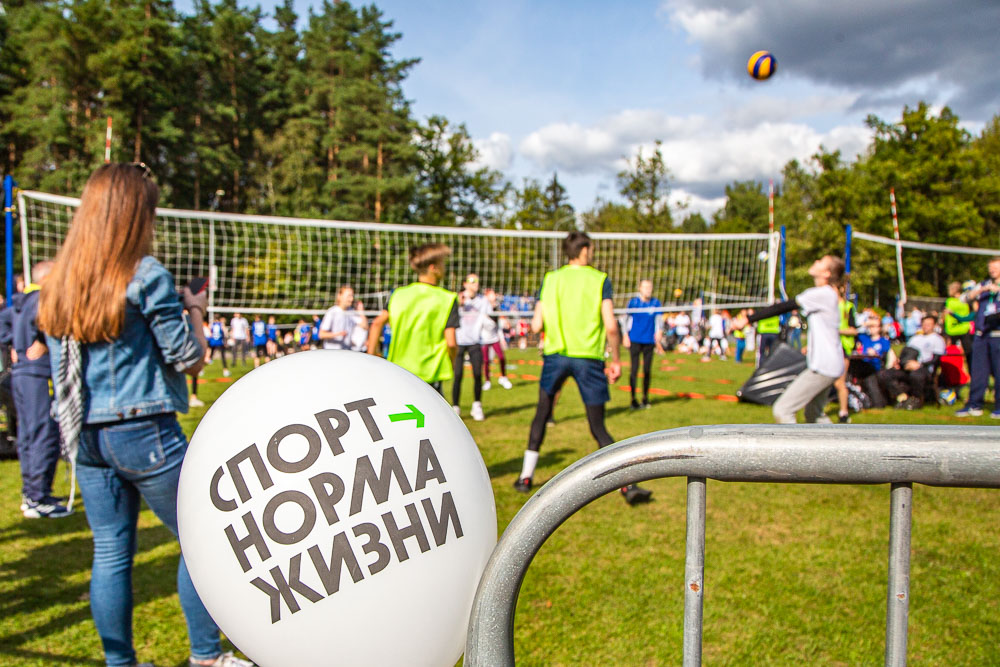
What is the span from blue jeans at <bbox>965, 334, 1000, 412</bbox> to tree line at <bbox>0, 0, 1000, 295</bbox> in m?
33.5

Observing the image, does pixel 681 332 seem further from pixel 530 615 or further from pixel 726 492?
pixel 530 615

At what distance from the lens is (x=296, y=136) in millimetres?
41500

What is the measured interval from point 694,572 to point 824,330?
18.5 feet

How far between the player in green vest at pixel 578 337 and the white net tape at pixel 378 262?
4575mm

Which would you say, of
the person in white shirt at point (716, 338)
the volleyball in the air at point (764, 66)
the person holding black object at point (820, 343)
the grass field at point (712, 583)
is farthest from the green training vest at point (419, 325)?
the person in white shirt at point (716, 338)

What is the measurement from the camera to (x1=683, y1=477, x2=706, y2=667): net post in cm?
101

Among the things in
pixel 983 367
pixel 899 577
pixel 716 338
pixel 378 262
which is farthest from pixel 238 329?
pixel 899 577

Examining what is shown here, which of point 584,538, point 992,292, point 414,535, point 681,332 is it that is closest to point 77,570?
point 584,538

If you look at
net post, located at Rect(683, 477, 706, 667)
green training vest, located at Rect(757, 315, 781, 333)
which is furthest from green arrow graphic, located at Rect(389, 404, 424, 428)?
green training vest, located at Rect(757, 315, 781, 333)

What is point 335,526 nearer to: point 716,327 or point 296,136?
point 716,327

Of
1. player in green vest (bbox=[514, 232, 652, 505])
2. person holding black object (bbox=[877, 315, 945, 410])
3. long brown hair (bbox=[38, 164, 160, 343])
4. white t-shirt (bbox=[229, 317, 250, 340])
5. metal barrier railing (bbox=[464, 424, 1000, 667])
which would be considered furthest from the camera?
white t-shirt (bbox=[229, 317, 250, 340])

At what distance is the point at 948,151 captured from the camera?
42406 mm

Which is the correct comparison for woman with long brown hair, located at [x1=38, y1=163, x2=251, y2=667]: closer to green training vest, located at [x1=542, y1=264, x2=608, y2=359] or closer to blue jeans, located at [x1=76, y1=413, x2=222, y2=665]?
blue jeans, located at [x1=76, y1=413, x2=222, y2=665]

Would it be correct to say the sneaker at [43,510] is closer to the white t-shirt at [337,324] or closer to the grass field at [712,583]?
the grass field at [712,583]
